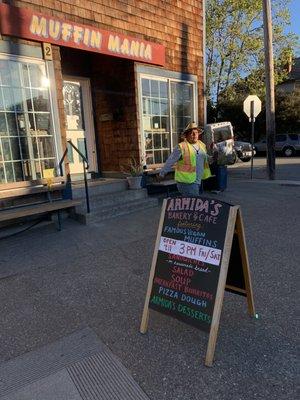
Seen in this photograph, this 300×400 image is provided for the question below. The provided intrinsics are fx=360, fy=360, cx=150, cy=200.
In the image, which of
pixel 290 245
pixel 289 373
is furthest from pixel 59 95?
pixel 289 373

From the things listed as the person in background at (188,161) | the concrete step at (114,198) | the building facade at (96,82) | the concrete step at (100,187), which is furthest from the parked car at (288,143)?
the person in background at (188,161)

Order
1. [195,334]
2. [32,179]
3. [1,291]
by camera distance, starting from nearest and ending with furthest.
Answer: [195,334] → [1,291] → [32,179]

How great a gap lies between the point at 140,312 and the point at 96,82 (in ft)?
22.4

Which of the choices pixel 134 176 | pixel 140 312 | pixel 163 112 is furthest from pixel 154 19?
pixel 140 312

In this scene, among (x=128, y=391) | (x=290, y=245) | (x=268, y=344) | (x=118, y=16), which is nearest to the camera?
(x=128, y=391)

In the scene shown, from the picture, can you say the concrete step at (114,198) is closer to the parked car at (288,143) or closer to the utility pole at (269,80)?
the utility pole at (269,80)

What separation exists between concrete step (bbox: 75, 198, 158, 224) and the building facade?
3.36 ft

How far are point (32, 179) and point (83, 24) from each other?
10.5ft

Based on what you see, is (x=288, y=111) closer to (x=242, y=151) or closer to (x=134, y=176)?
(x=242, y=151)

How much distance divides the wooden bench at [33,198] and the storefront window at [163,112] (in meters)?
2.78

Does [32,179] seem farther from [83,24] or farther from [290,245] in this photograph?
[290,245]

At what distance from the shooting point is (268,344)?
114 inches

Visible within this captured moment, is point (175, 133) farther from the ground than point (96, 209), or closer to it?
farther from the ground

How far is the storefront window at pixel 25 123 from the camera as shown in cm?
622
